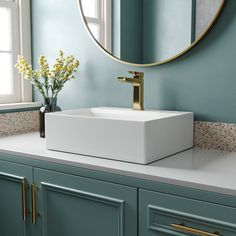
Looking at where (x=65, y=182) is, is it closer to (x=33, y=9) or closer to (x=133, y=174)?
(x=133, y=174)

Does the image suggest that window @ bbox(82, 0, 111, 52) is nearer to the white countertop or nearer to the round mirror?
the round mirror

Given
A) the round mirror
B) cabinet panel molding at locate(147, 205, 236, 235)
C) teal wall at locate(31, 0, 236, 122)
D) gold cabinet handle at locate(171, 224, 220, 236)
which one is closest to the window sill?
teal wall at locate(31, 0, 236, 122)

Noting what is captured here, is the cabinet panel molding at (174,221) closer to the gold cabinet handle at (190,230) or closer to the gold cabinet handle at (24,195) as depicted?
the gold cabinet handle at (190,230)

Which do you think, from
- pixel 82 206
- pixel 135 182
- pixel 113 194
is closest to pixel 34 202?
pixel 82 206

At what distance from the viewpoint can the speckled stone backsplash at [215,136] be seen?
1.79m

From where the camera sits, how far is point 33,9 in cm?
252

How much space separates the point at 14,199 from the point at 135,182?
2.46 feet

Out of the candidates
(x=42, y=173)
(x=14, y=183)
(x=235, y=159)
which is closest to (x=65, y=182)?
(x=42, y=173)

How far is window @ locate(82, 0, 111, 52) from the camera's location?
2.09 m

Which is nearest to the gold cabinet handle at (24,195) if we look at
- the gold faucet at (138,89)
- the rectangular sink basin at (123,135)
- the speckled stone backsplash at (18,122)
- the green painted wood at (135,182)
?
the green painted wood at (135,182)

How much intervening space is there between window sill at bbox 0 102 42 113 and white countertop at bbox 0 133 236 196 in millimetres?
393

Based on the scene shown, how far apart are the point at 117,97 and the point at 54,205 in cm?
73

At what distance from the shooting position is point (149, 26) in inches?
76.1

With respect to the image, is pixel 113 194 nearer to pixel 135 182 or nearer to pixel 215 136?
pixel 135 182
